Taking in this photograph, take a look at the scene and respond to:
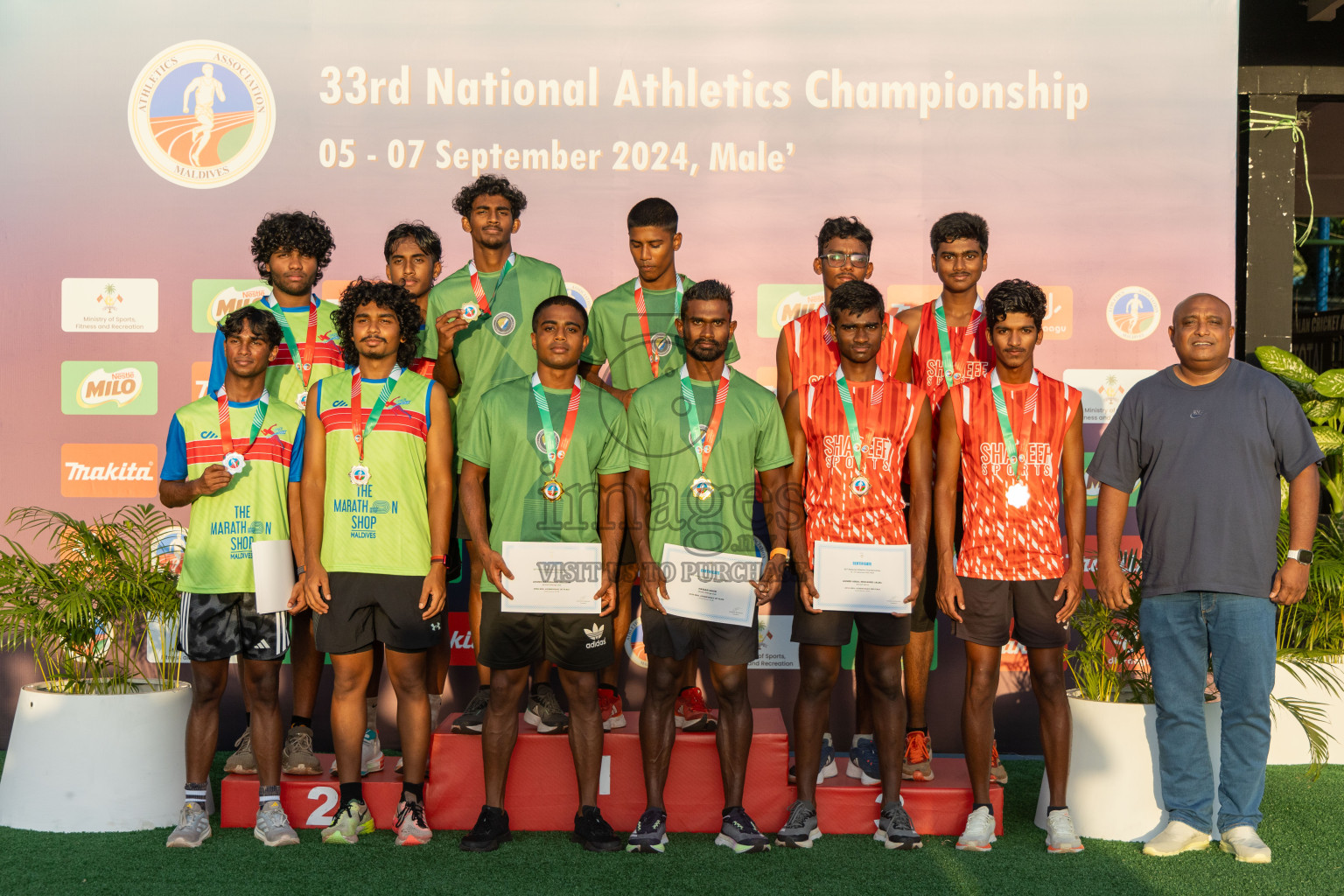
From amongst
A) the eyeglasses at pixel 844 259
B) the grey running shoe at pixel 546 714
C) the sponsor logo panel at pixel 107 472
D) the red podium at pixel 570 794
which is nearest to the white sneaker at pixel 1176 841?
the red podium at pixel 570 794

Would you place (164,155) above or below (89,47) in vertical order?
below

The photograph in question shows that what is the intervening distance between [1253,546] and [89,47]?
17.8 ft

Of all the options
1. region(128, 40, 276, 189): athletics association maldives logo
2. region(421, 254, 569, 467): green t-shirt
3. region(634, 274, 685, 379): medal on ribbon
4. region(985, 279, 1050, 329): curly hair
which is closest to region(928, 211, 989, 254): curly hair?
region(985, 279, 1050, 329): curly hair

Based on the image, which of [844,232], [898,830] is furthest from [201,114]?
[898,830]

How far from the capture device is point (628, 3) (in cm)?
505

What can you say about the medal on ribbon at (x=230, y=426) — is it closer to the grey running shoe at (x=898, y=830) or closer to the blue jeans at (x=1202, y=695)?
the grey running shoe at (x=898, y=830)

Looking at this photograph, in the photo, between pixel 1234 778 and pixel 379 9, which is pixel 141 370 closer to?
pixel 379 9

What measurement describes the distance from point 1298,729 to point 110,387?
565 centimetres

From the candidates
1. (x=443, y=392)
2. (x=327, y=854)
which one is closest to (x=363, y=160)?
(x=443, y=392)

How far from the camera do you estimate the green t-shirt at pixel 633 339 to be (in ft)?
13.6

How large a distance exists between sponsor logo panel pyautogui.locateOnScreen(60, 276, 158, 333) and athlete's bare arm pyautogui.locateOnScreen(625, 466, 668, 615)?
2.83 meters

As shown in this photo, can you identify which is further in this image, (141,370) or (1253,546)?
(141,370)

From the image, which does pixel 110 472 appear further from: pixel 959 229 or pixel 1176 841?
pixel 1176 841

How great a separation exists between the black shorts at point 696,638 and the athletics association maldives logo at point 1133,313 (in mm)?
2623
